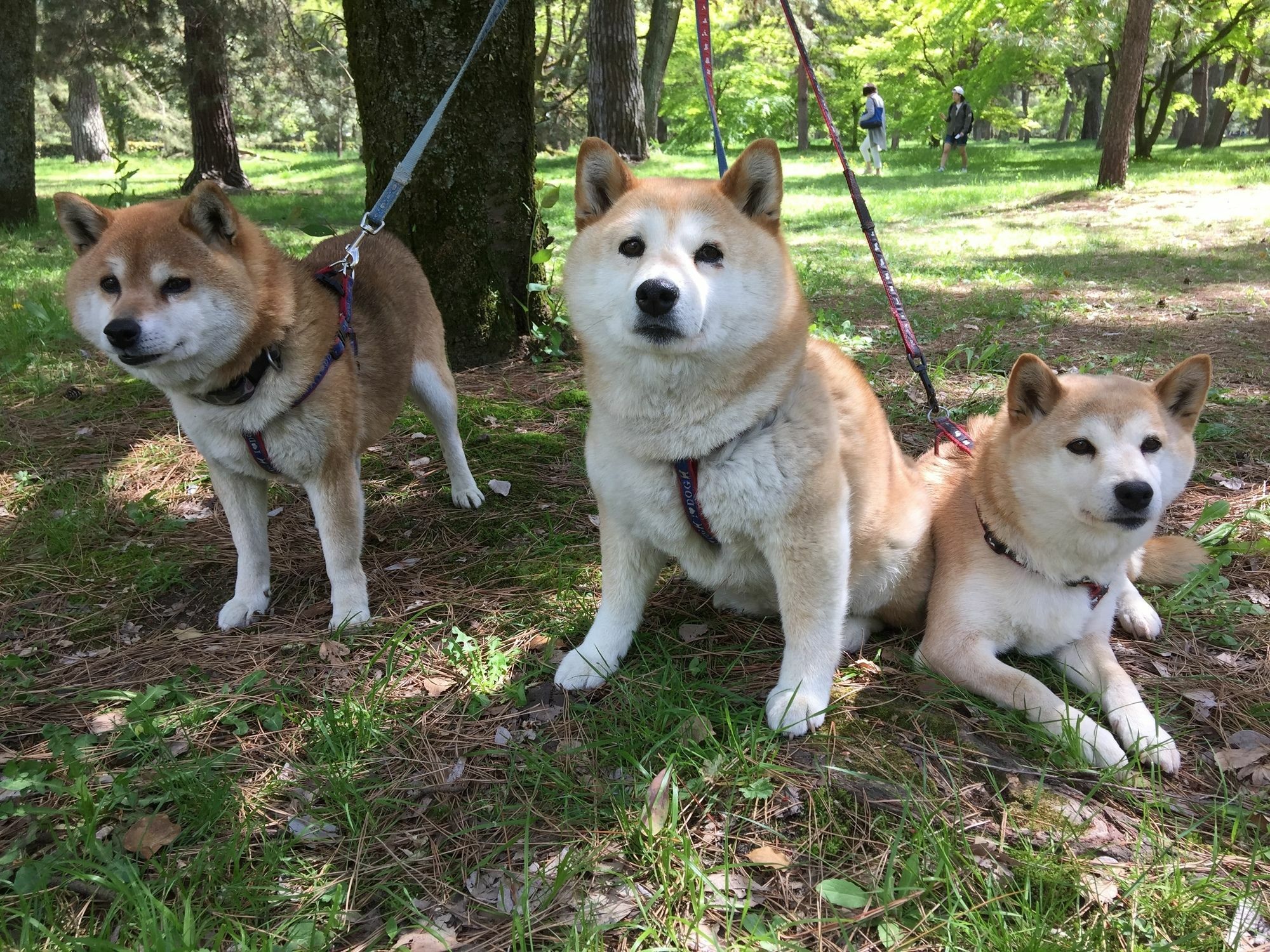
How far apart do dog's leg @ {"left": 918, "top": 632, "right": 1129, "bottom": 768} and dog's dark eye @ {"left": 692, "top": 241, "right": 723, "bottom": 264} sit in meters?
1.39

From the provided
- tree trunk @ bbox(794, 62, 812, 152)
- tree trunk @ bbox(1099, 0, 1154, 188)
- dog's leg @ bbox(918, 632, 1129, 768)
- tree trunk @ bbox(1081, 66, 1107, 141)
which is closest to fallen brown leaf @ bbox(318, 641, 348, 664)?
dog's leg @ bbox(918, 632, 1129, 768)

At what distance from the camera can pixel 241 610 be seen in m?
3.05

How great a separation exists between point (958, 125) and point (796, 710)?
22.4 m

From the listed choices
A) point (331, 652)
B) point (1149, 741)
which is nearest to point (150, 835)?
point (331, 652)

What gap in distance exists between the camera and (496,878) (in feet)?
6.10

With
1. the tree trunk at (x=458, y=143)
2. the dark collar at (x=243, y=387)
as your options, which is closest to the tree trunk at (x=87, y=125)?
the tree trunk at (x=458, y=143)

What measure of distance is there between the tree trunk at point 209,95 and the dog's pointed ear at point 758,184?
455 inches

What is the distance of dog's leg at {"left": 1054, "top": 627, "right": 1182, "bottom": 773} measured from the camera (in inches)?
83.7

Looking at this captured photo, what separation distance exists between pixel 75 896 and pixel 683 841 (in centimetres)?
142

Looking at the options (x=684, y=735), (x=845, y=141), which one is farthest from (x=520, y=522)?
(x=845, y=141)

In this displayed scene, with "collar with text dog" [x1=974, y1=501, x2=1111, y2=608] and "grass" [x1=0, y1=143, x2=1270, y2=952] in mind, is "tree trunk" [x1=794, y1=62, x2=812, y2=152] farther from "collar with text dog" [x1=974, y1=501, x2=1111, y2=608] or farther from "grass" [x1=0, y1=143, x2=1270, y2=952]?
"collar with text dog" [x1=974, y1=501, x2=1111, y2=608]

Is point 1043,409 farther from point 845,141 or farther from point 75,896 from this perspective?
point 845,141

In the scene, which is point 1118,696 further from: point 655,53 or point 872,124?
point 655,53

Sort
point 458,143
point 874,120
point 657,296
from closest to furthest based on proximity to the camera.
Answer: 1. point 657,296
2. point 458,143
3. point 874,120
